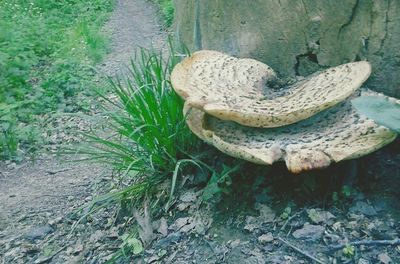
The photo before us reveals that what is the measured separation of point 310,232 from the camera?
2.08m

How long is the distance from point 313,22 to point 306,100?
2.08ft

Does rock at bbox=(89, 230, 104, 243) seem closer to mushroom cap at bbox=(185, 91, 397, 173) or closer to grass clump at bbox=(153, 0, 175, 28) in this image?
mushroom cap at bbox=(185, 91, 397, 173)

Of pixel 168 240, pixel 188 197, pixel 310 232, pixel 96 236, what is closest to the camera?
pixel 310 232

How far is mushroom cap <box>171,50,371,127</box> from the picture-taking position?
6.61 ft

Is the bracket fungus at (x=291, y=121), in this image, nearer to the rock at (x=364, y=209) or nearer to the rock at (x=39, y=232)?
the rock at (x=364, y=209)

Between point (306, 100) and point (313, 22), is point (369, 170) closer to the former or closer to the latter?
point (306, 100)

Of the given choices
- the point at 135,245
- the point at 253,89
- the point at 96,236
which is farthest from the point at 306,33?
the point at 96,236

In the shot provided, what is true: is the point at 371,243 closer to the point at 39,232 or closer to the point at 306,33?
the point at 306,33

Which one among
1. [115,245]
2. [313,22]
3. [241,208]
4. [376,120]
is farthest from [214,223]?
[313,22]

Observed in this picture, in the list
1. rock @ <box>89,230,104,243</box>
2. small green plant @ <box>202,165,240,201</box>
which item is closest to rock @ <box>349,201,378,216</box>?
small green plant @ <box>202,165,240,201</box>

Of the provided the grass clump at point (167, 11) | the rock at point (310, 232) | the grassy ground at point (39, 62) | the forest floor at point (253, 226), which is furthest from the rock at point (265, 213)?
the grass clump at point (167, 11)

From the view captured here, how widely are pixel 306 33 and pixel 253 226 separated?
1017mm

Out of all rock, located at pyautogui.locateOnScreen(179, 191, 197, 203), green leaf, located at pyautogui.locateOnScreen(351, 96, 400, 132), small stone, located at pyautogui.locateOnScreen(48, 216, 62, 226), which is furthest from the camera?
small stone, located at pyautogui.locateOnScreen(48, 216, 62, 226)

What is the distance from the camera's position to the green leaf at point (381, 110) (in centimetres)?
180
